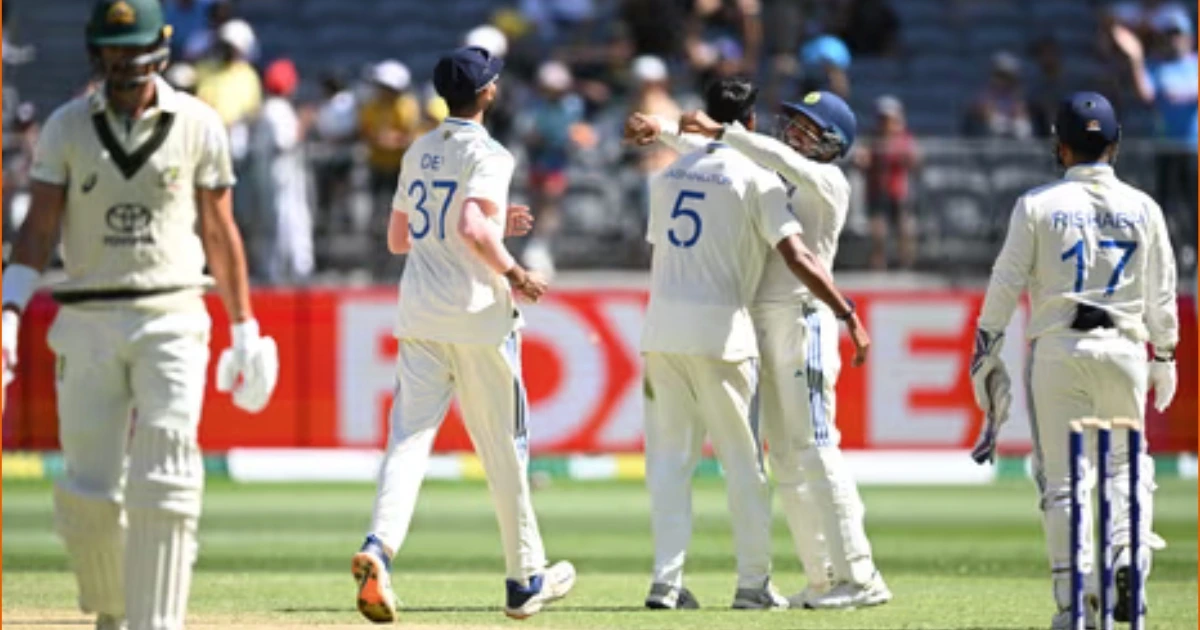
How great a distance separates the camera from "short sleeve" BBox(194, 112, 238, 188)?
29.2ft

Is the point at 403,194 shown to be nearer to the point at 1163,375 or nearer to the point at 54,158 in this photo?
the point at 54,158

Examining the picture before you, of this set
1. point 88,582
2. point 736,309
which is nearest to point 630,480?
point 736,309

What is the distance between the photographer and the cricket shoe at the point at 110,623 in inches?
360

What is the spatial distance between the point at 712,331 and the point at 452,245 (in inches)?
53.8

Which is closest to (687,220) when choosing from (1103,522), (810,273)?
(810,273)

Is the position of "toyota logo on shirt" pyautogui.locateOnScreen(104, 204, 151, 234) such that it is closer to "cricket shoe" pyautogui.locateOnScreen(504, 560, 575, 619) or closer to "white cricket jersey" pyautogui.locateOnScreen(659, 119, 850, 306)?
"cricket shoe" pyautogui.locateOnScreen(504, 560, 575, 619)

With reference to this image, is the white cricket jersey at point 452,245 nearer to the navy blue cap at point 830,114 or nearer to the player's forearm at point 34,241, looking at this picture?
the navy blue cap at point 830,114

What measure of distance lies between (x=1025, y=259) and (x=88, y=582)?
4.02 meters

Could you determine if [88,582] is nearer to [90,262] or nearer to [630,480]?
[90,262]

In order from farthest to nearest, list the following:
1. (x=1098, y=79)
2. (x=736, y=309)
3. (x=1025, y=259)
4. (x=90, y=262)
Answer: (x=1098, y=79) < (x=736, y=309) < (x=1025, y=259) < (x=90, y=262)

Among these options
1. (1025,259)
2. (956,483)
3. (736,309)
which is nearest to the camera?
(1025,259)

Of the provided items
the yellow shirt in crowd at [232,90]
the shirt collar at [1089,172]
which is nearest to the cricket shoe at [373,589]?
the shirt collar at [1089,172]

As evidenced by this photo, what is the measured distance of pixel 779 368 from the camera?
39.1 ft

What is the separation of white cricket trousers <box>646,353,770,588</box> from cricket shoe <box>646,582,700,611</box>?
0.03m
